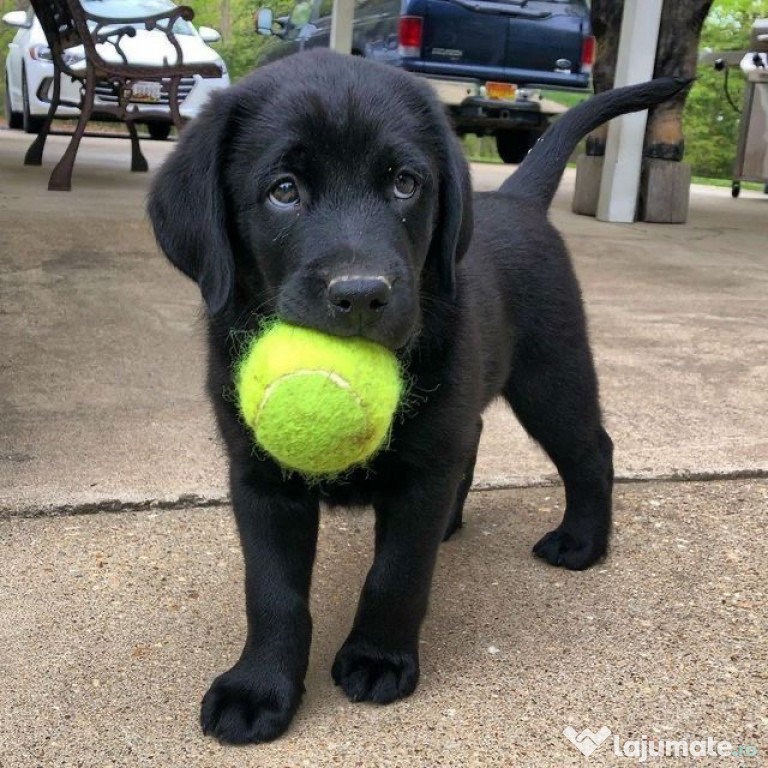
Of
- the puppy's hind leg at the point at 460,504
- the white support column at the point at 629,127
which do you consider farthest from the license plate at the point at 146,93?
the puppy's hind leg at the point at 460,504

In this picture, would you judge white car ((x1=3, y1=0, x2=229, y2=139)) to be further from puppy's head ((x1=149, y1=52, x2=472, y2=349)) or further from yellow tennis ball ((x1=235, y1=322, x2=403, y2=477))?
yellow tennis ball ((x1=235, y1=322, x2=403, y2=477))

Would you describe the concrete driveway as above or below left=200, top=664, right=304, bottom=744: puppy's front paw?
below

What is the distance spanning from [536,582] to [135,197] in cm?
601

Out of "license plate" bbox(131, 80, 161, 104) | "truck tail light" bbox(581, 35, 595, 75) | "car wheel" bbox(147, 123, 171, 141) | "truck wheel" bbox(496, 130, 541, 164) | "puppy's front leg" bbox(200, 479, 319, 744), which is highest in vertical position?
"truck tail light" bbox(581, 35, 595, 75)

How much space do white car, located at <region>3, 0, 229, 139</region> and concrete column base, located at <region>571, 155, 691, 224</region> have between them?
A: 438 cm

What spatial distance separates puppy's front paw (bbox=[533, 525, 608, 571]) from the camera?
8.70 feet

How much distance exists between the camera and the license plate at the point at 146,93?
1025 centimetres

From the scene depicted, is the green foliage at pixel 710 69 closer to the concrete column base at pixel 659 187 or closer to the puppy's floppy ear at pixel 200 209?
the concrete column base at pixel 659 187

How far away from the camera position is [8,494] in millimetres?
2826

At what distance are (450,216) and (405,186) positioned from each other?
15 centimetres

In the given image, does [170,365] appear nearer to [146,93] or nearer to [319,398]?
[319,398]

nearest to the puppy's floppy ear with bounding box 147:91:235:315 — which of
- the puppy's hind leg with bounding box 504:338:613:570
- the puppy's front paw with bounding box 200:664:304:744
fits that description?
the puppy's front paw with bounding box 200:664:304:744

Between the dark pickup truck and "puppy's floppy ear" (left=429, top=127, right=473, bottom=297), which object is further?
the dark pickup truck

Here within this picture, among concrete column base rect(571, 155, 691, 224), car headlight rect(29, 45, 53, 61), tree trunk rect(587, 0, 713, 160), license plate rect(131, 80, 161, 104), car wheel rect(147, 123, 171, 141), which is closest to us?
tree trunk rect(587, 0, 713, 160)
